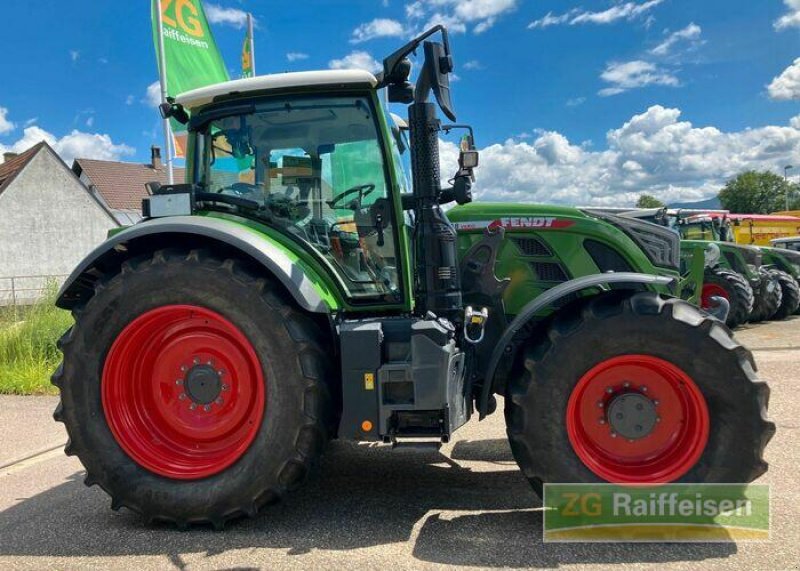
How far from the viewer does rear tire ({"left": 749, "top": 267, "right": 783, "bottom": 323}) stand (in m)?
11.3

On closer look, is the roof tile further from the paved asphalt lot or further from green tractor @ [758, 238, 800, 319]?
the paved asphalt lot

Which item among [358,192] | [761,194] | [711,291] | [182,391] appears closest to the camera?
[182,391]

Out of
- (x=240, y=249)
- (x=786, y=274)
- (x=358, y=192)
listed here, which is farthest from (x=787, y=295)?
(x=240, y=249)

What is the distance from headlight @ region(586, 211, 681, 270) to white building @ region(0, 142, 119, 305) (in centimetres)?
2285

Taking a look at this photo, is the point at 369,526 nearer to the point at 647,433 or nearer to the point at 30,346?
the point at 647,433

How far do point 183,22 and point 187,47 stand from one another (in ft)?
1.31

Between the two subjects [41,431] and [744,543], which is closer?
[744,543]

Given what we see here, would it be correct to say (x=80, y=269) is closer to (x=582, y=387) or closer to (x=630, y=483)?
(x=582, y=387)

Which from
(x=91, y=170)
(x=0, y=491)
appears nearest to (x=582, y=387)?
(x=0, y=491)

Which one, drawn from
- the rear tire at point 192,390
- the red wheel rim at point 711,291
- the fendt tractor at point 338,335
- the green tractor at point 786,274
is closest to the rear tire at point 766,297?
the green tractor at point 786,274

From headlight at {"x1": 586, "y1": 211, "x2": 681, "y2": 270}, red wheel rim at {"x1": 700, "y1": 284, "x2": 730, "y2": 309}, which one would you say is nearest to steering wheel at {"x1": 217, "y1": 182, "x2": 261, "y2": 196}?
headlight at {"x1": 586, "y1": 211, "x2": 681, "y2": 270}

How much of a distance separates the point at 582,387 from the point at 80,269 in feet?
8.97

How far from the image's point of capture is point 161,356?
3283 millimetres

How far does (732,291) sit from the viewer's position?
33.6ft
